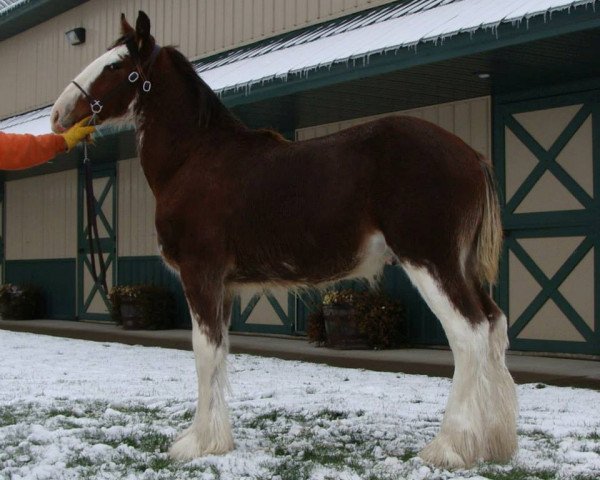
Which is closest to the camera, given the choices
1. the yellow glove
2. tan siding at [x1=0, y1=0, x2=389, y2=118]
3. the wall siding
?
the yellow glove

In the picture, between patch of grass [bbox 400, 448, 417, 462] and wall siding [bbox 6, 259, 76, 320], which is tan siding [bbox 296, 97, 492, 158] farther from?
wall siding [bbox 6, 259, 76, 320]

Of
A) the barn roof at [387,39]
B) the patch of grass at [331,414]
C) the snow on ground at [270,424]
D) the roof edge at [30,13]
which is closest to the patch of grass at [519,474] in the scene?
the snow on ground at [270,424]

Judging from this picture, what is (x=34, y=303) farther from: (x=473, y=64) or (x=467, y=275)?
(x=467, y=275)

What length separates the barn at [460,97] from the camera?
25.5 feet

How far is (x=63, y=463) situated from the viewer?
434cm

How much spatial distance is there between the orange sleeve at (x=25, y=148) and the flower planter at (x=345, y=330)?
5962 millimetres

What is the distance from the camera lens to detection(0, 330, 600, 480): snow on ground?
4152mm

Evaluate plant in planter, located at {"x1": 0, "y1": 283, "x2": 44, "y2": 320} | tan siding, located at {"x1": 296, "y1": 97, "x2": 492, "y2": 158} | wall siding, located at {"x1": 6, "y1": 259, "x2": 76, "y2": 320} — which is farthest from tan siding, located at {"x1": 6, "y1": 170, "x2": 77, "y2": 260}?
tan siding, located at {"x1": 296, "y1": 97, "x2": 492, "y2": 158}

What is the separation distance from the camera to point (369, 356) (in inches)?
359

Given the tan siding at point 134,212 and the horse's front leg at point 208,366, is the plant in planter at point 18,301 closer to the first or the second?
the tan siding at point 134,212

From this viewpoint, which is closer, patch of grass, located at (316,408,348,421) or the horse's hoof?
the horse's hoof

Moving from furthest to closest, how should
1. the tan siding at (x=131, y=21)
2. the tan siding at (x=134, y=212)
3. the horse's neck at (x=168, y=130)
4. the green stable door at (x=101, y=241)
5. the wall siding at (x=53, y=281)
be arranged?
the wall siding at (x=53, y=281) < the green stable door at (x=101, y=241) < the tan siding at (x=134, y=212) < the tan siding at (x=131, y=21) < the horse's neck at (x=168, y=130)

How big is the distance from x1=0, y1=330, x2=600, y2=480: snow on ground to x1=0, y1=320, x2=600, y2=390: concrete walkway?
0.39 metres

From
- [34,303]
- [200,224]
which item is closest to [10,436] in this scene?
[200,224]
